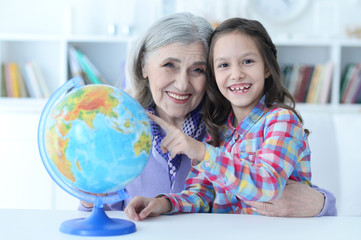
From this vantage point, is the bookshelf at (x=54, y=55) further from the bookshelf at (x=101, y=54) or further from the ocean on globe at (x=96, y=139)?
the ocean on globe at (x=96, y=139)

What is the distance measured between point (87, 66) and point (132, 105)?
10.1 ft

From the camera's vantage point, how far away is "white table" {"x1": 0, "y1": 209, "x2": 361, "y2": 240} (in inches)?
48.8

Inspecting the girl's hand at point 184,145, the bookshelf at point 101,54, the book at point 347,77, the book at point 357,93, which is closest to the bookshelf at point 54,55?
the bookshelf at point 101,54

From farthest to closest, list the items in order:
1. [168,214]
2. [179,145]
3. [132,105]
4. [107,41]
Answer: [107,41] < [168,214] < [179,145] < [132,105]

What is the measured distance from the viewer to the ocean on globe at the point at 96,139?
1.20 meters

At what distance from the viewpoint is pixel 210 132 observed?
1942mm

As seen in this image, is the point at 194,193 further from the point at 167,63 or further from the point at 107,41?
the point at 107,41

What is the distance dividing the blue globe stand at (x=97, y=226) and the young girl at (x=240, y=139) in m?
0.13

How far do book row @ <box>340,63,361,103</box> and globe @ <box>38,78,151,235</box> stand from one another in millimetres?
3316

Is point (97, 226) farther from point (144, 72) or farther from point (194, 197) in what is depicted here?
point (144, 72)

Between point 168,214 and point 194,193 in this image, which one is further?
point 194,193

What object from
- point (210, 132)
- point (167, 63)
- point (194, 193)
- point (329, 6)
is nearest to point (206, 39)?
point (167, 63)

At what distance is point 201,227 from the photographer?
134 cm

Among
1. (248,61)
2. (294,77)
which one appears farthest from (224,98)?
(294,77)
